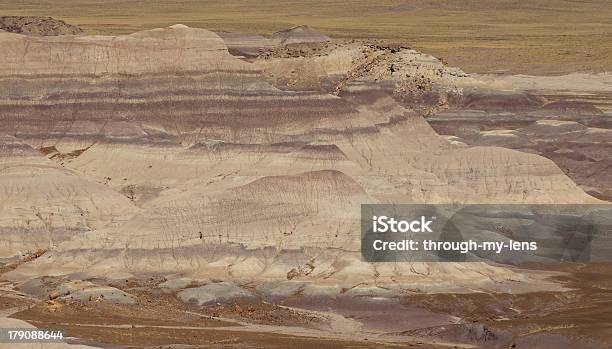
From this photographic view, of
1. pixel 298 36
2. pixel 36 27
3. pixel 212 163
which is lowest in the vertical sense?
pixel 212 163

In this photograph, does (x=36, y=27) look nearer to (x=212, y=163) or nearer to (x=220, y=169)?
(x=212, y=163)

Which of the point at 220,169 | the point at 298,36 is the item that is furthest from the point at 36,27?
the point at 220,169

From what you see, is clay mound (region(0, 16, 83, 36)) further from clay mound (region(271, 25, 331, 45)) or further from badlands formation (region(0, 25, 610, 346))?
badlands formation (region(0, 25, 610, 346))

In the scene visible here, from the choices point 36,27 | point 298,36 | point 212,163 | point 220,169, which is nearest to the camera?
point 220,169

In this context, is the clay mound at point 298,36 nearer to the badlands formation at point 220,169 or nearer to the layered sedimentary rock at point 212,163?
the badlands formation at point 220,169

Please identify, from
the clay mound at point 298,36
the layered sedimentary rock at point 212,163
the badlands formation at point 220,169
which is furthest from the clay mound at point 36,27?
the layered sedimentary rock at point 212,163

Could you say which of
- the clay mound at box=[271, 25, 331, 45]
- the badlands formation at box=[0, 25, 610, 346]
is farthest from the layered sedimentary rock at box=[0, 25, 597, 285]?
the clay mound at box=[271, 25, 331, 45]

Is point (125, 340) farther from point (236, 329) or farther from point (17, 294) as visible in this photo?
point (17, 294)
